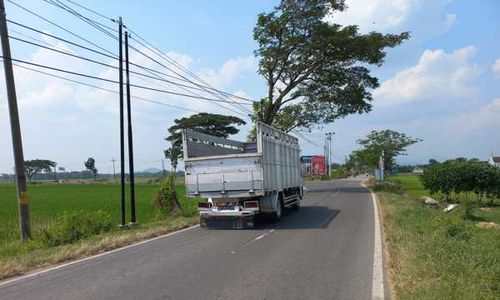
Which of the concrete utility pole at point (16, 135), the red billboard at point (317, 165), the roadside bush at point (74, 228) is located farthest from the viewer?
the red billboard at point (317, 165)

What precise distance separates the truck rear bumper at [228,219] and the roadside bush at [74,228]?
3094 millimetres

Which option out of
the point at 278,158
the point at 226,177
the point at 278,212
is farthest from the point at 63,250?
the point at 278,158

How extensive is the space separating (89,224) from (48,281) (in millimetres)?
7561

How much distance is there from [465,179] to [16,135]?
29.6m

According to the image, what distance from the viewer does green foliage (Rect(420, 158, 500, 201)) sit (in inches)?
1423

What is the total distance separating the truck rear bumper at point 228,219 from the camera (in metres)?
17.3

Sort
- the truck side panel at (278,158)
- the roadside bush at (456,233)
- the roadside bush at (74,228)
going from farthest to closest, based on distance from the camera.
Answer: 1. the truck side panel at (278,158)
2. the roadside bush at (74,228)
3. the roadside bush at (456,233)

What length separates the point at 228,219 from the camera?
711 inches

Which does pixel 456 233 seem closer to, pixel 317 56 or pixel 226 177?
pixel 226 177

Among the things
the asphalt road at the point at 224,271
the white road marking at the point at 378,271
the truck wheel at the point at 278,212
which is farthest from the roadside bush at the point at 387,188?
the white road marking at the point at 378,271

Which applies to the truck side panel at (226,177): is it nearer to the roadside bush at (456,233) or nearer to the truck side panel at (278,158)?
the truck side panel at (278,158)

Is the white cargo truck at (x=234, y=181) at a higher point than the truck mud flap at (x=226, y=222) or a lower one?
higher

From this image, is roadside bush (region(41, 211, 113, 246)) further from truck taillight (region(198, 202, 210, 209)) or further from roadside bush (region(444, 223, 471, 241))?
roadside bush (region(444, 223, 471, 241))

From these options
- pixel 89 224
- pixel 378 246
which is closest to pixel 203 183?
pixel 89 224
